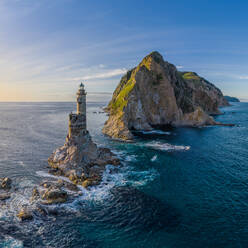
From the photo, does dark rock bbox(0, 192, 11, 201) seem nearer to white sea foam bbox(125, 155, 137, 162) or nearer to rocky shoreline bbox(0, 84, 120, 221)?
rocky shoreline bbox(0, 84, 120, 221)

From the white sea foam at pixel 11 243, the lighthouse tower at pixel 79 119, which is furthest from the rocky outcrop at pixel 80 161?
the white sea foam at pixel 11 243

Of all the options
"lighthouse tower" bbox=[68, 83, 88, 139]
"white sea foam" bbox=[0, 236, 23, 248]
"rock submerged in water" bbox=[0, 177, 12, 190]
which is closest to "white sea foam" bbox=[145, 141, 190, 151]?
"lighthouse tower" bbox=[68, 83, 88, 139]

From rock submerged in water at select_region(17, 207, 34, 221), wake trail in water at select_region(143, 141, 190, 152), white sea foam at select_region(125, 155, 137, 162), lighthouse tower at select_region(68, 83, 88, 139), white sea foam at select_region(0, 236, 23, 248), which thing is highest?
lighthouse tower at select_region(68, 83, 88, 139)

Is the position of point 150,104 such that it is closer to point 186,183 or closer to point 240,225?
point 186,183

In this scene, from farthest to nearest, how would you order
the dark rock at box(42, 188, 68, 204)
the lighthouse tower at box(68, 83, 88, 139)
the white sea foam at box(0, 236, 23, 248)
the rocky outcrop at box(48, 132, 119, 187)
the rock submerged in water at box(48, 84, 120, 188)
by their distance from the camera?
1. the lighthouse tower at box(68, 83, 88, 139)
2. the rock submerged in water at box(48, 84, 120, 188)
3. the rocky outcrop at box(48, 132, 119, 187)
4. the dark rock at box(42, 188, 68, 204)
5. the white sea foam at box(0, 236, 23, 248)

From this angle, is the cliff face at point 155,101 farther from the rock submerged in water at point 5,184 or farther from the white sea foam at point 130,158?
the rock submerged in water at point 5,184

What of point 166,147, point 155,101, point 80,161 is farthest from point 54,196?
point 155,101

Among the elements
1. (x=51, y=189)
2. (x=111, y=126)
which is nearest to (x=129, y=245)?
(x=51, y=189)

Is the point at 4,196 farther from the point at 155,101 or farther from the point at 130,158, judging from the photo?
the point at 155,101
